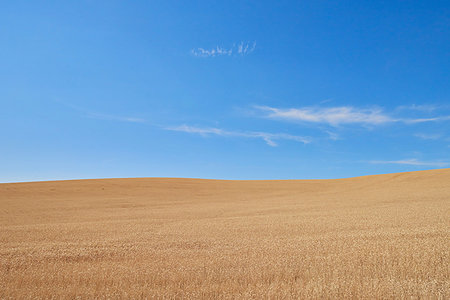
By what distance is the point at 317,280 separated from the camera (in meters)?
6.11

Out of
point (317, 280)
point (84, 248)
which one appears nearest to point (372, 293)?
point (317, 280)

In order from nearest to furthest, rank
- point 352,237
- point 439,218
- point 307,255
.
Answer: point 307,255, point 352,237, point 439,218

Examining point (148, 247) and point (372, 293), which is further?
point (148, 247)

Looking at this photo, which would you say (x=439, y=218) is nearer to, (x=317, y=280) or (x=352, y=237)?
(x=352, y=237)

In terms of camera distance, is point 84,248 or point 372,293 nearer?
point 372,293

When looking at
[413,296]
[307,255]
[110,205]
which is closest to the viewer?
[413,296]

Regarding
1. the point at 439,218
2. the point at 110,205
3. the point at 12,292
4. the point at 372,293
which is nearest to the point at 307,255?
the point at 372,293

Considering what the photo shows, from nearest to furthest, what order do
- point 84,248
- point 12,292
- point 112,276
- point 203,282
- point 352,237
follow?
point 12,292 < point 203,282 < point 112,276 < point 84,248 < point 352,237

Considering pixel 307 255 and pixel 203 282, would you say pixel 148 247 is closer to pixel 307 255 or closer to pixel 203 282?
pixel 203 282

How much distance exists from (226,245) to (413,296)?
5549 mm

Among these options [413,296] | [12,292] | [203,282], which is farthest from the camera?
[203,282]

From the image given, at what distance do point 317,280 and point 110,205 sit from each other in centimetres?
2576

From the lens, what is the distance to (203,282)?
6168 mm

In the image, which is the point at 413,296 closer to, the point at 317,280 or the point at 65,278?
the point at 317,280
